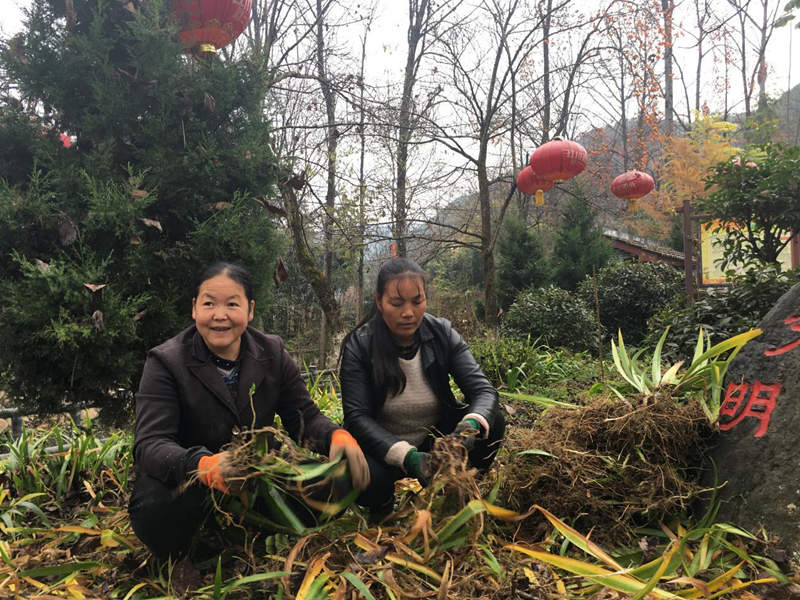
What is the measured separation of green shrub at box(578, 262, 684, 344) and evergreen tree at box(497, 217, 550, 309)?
188 cm

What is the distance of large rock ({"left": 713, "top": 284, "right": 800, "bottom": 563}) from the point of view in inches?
71.8

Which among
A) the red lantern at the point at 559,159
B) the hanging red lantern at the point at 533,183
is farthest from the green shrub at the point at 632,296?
the red lantern at the point at 559,159

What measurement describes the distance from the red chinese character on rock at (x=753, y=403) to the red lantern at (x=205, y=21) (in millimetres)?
3560

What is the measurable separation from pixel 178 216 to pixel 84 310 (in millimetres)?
759

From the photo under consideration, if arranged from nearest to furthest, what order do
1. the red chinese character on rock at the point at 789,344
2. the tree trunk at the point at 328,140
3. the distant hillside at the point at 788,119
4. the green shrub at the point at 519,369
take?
the red chinese character on rock at the point at 789,344 → the green shrub at the point at 519,369 → the tree trunk at the point at 328,140 → the distant hillside at the point at 788,119

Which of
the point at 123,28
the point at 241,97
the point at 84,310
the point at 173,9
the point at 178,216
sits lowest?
the point at 84,310

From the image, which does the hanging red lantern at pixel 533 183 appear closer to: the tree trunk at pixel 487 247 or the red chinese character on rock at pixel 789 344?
the tree trunk at pixel 487 247

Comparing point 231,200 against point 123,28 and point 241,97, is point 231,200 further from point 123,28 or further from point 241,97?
point 123,28

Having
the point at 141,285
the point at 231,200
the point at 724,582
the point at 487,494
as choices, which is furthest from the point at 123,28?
the point at 724,582

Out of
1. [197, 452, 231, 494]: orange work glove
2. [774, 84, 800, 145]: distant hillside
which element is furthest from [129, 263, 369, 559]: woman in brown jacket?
[774, 84, 800, 145]: distant hillside

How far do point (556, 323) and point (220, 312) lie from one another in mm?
6723

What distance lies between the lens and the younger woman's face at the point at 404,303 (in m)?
2.19

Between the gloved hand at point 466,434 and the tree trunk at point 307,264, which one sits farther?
the tree trunk at point 307,264

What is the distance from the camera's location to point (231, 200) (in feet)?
10.9
